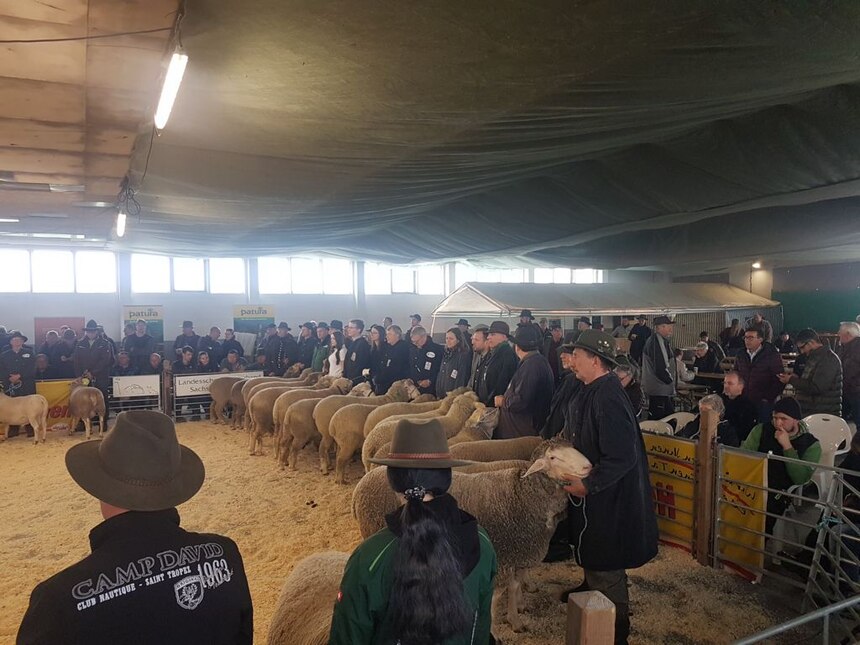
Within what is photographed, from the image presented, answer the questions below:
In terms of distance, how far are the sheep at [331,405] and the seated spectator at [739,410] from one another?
3723 mm

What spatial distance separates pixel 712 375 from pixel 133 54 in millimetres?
9425

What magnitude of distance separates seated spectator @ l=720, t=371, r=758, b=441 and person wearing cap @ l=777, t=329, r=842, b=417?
107cm

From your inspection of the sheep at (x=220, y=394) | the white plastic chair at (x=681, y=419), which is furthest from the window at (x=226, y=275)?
the white plastic chair at (x=681, y=419)

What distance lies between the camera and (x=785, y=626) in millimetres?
1451

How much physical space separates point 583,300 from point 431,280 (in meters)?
11.2

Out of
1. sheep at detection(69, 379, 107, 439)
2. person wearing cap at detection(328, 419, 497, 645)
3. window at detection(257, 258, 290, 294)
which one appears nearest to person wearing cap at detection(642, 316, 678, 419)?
person wearing cap at detection(328, 419, 497, 645)

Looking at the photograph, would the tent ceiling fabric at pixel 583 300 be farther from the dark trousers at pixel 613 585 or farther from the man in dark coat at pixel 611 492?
the dark trousers at pixel 613 585

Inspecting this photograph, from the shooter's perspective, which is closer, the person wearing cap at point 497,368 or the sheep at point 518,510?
the sheep at point 518,510

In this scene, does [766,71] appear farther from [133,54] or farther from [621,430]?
[133,54]

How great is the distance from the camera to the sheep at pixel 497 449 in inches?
175

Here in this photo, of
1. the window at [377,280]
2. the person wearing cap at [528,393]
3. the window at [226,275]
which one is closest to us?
the person wearing cap at [528,393]

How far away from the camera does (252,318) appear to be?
45.1 feet

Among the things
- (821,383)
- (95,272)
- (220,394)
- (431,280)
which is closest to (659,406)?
(821,383)

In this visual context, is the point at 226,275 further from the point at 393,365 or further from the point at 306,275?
the point at 393,365
